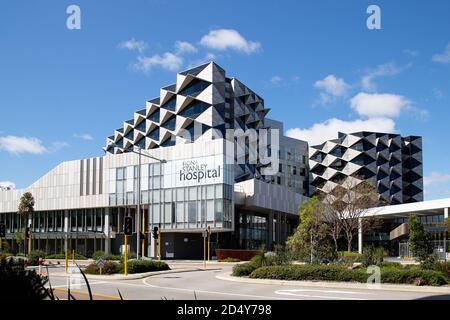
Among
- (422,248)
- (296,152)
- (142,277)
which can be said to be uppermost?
(296,152)

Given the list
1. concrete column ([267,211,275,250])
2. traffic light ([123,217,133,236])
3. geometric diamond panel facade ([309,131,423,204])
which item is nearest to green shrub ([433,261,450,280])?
traffic light ([123,217,133,236])

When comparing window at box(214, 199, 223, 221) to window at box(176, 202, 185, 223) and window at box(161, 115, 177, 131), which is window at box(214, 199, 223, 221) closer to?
window at box(176, 202, 185, 223)

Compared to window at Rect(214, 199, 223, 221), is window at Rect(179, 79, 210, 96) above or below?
above

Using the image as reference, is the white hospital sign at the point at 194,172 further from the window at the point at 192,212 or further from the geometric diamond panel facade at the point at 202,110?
the geometric diamond panel facade at the point at 202,110

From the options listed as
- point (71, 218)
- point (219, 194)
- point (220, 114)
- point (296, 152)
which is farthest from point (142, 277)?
point (296, 152)

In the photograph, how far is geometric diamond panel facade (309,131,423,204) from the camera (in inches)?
4815

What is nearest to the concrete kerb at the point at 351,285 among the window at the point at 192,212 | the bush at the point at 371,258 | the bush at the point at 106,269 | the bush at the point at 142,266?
the bush at the point at 371,258

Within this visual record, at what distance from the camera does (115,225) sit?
74.2 m

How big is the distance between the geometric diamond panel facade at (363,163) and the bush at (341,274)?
96312 millimetres

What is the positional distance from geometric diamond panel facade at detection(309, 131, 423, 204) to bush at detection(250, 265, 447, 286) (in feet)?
316
